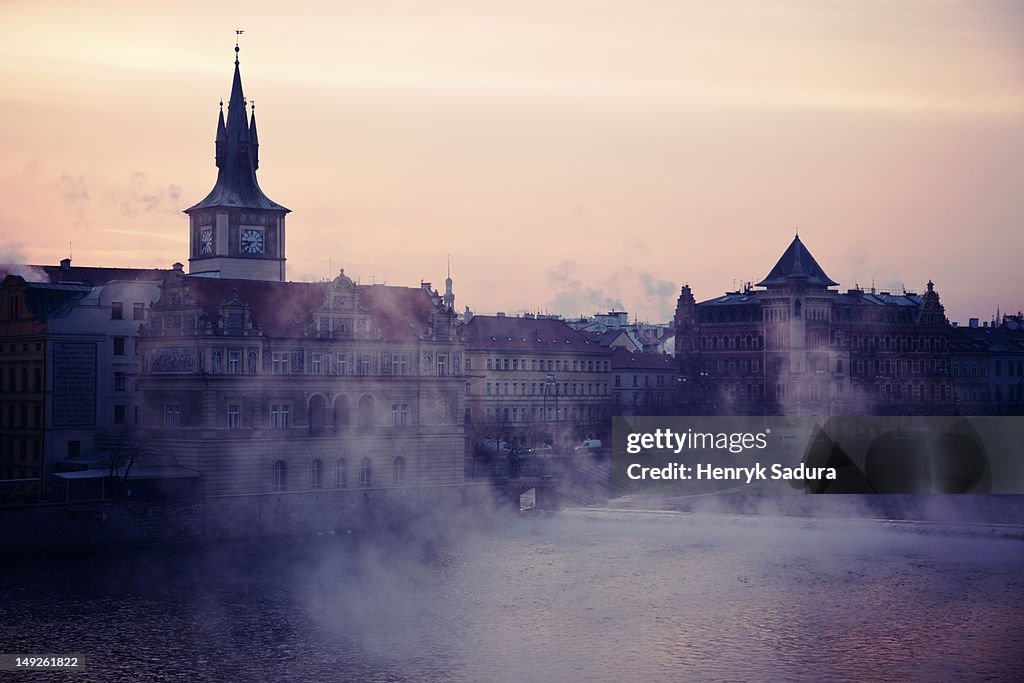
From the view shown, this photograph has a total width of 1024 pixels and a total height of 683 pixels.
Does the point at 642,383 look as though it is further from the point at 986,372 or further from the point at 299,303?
the point at 299,303

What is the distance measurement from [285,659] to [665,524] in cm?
3734

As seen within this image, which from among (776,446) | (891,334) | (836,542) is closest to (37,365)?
(836,542)

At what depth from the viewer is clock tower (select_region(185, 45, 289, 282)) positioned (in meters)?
97.6

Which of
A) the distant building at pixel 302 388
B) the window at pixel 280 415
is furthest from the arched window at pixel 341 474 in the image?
the window at pixel 280 415

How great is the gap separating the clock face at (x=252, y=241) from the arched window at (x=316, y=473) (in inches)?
813

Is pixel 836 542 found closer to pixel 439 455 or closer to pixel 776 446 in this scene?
pixel 439 455

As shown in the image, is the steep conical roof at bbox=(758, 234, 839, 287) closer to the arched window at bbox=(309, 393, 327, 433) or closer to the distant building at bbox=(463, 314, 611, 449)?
the distant building at bbox=(463, 314, 611, 449)

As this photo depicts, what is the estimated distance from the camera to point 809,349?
131 meters

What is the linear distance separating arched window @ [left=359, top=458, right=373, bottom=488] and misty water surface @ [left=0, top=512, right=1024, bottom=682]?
12.3ft

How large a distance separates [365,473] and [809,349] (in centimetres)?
5696

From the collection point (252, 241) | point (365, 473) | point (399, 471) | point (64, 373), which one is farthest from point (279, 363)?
point (252, 241)

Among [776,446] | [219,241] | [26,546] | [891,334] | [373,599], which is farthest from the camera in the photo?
[891,334]

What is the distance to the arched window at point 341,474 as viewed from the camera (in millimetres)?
82938

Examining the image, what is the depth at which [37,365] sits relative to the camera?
83312 mm
